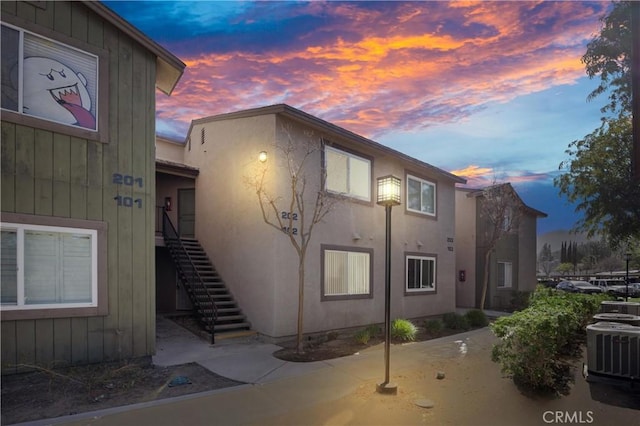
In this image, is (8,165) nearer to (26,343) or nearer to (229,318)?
(26,343)

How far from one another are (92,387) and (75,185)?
133 inches

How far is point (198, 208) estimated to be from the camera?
1295 cm

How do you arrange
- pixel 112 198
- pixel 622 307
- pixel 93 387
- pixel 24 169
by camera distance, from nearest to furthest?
pixel 93 387 < pixel 24 169 < pixel 112 198 < pixel 622 307

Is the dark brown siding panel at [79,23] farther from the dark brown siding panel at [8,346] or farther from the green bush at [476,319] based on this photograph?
the green bush at [476,319]

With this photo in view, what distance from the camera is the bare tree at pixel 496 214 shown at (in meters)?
17.8

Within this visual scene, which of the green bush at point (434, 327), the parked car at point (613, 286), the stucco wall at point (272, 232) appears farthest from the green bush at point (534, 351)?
the parked car at point (613, 286)

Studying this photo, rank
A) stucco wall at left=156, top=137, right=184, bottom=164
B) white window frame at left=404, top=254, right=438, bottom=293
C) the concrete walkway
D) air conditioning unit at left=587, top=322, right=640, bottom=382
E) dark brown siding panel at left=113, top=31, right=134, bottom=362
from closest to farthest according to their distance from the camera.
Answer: the concrete walkway, air conditioning unit at left=587, top=322, right=640, bottom=382, dark brown siding panel at left=113, top=31, right=134, bottom=362, white window frame at left=404, top=254, right=438, bottom=293, stucco wall at left=156, top=137, right=184, bottom=164

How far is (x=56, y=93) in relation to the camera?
725 centimetres

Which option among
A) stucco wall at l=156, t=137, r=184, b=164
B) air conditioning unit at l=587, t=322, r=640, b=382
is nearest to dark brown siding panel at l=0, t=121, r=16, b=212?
stucco wall at l=156, t=137, r=184, b=164

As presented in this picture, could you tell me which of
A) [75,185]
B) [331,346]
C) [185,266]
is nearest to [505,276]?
[331,346]

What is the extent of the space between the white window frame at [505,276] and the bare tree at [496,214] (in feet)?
7.12

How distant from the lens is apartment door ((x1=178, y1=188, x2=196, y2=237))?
1385cm

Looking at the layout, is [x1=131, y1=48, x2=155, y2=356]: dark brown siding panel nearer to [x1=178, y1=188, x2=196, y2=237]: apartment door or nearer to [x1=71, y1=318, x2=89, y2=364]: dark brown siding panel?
[x1=71, y1=318, x2=89, y2=364]: dark brown siding panel

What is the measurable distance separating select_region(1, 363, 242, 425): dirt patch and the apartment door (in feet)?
22.5
